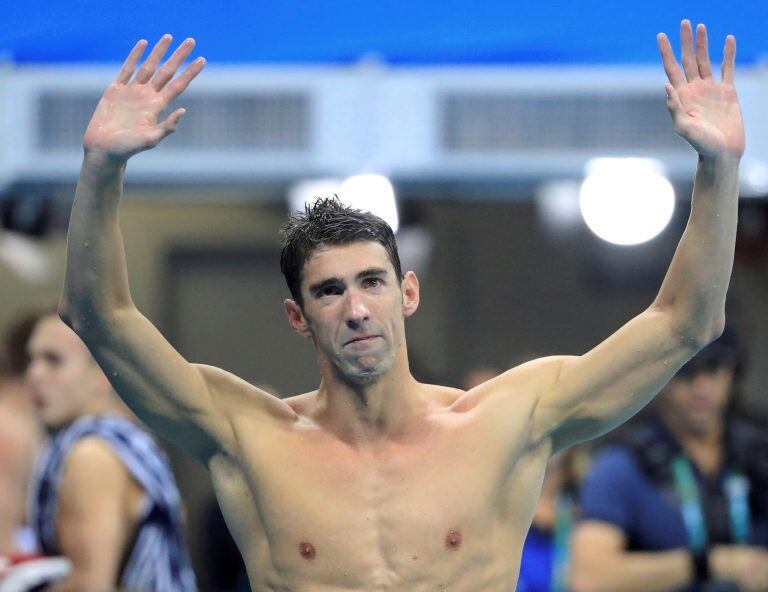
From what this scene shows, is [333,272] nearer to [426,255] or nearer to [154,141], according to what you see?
[154,141]

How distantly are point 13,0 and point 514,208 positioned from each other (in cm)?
341

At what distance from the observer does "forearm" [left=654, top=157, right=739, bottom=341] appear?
104 inches

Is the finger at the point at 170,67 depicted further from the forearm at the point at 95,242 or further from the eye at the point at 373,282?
the eye at the point at 373,282

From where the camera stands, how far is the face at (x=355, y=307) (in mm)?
2662

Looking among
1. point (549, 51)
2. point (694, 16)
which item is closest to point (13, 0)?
point (549, 51)

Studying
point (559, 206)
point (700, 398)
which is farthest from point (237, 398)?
point (559, 206)

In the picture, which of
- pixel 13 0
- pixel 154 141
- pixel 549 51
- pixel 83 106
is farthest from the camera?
pixel 83 106

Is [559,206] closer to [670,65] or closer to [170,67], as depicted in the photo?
[670,65]

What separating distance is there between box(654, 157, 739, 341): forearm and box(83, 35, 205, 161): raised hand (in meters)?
1.08

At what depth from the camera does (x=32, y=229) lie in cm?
637

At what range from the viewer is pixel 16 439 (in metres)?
4.70

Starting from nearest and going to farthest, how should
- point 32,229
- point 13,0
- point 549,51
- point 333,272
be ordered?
point 333,272 → point 13,0 → point 549,51 → point 32,229

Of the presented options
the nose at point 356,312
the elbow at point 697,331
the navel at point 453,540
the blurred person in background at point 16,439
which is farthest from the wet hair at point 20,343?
the elbow at point 697,331

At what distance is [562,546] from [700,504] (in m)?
0.94
